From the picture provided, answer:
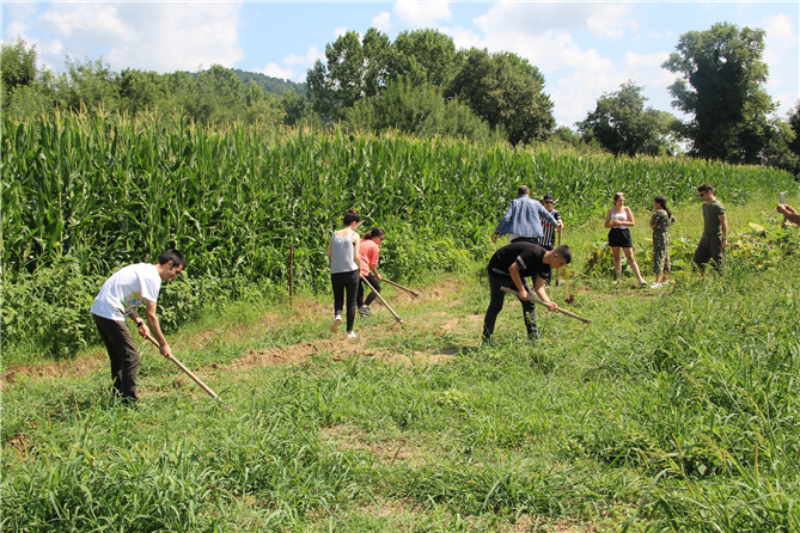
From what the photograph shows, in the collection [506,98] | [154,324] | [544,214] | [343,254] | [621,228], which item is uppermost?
[506,98]

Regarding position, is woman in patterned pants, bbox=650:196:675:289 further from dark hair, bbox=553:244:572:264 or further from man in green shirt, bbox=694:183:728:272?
dark hair, bbox=553:244:572:264

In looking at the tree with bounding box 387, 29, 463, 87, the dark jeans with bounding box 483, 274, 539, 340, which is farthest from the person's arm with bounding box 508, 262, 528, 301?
the tree with bounding box 387, 29, 463, 87

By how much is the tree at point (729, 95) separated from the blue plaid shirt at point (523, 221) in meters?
45.7

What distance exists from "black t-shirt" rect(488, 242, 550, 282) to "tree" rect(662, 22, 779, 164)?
158 feet

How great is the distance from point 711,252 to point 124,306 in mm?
9270

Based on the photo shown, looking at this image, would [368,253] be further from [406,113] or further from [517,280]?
[406,113]

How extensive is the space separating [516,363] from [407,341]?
1.66 m

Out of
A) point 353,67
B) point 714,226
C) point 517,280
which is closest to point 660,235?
point 714,226

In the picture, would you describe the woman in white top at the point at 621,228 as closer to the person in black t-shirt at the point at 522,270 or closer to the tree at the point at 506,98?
the person in black t-shirt at the point at 522,270

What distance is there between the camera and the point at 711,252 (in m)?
9.45

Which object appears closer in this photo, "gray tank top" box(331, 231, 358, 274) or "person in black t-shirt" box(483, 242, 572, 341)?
"person in black t-shirt" box(483, 242, 572, 341)

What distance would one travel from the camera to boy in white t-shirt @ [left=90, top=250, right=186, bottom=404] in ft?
15.8

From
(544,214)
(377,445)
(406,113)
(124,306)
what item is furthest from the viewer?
(406,113)

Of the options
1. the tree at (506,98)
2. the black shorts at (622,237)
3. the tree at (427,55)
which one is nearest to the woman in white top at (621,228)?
the black shorts at (622,237)
